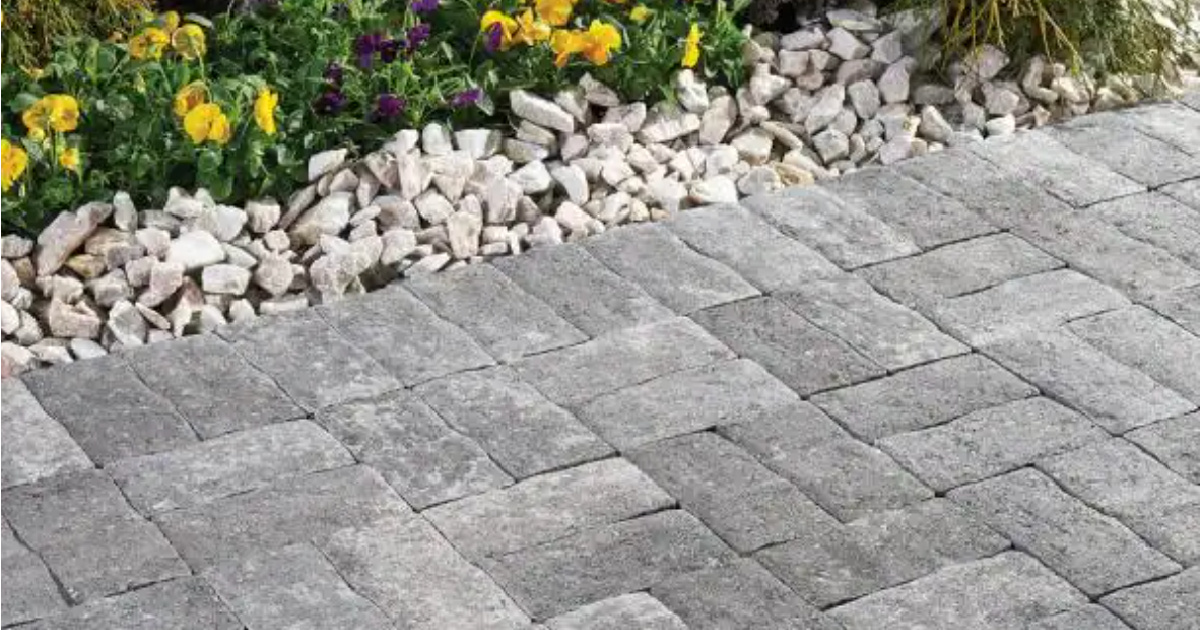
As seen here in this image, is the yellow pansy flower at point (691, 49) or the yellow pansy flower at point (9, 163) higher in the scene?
the yellow pansy flower at point (691, 49)

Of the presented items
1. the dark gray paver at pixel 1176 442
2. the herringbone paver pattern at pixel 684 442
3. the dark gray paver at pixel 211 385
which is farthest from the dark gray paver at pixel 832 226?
the dark gray paver at pixel 211 385

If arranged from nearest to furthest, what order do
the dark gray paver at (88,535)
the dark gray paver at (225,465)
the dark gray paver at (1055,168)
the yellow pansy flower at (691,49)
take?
the dark gray paver at (88,535)
the dark gray paver at (225,465)
the dark gray paver at (1055,168)
the yellow pansy flower at (691,49)

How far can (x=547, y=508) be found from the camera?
13.0ft

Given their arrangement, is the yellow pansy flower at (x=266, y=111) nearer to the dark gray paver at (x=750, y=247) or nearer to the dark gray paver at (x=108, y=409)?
the dark gray paver at (x=108, y=409)

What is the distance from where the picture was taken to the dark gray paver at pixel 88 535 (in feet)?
12.3

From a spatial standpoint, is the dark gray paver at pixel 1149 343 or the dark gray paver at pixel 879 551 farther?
the dark gray paver at pixel 1149 343

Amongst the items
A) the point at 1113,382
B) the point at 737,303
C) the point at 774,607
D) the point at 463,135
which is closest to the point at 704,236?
the point at 737,303

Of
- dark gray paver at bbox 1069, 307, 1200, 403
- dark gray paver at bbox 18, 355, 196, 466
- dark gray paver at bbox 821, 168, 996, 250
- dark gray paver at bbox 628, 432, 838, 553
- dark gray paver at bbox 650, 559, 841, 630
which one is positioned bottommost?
dark gray paver at bbox 18, 355, 196, 466

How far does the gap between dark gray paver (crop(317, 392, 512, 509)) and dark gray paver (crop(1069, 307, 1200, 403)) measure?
4.19 ft

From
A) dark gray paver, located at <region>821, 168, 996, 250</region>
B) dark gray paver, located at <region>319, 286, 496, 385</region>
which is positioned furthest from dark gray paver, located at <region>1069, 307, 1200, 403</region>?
dark gray paver, located at <region>319, 286, 496, 385</region>

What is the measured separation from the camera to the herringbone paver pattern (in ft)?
12.2

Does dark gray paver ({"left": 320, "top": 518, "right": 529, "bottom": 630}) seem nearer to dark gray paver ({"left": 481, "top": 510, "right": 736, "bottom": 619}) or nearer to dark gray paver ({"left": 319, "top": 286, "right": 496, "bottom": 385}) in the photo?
dark gray paver ({"left": 481, "top": 510, "right": 736, "bottom": 619})

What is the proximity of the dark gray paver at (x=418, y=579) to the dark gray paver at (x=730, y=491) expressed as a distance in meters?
0.42

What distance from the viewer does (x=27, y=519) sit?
3930 millimetres
